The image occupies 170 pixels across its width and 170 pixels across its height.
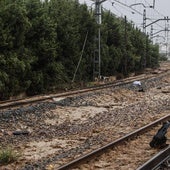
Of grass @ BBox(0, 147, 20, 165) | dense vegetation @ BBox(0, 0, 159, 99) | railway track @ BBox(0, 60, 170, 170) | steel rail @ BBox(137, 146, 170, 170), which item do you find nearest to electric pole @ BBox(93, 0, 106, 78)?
dense vegetation @ BBox(0, 0, 159, 99)

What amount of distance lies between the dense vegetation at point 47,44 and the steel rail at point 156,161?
13900 mm

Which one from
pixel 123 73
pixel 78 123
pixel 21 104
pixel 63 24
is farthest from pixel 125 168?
pixel 123 73

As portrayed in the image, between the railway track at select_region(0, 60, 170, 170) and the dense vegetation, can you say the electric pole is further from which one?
the railway track at select_region(0, 60, 170, 170)

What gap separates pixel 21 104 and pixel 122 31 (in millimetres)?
31592

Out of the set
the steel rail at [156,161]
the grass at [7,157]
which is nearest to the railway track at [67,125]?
the grass at [7,157]

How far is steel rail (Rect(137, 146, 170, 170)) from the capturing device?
822 centimetres

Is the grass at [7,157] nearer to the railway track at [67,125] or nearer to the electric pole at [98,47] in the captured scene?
the railway track at [67,125]

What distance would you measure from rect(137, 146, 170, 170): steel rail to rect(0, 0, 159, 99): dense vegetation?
13.9 meters

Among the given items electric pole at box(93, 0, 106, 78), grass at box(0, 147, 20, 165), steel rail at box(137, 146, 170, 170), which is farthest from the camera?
electric pole at box(93, 0, 106, 78)

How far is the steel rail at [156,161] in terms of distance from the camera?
27.0ft

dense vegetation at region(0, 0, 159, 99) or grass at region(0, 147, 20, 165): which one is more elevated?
dense vegetation at region(0, 0, 159, 99)

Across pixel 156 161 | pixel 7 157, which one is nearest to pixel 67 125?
pixel 7 157

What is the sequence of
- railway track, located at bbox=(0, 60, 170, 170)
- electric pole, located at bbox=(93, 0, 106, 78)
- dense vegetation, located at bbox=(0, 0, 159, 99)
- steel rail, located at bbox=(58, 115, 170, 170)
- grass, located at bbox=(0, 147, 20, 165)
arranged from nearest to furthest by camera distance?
steel rail, located at bbox=(58, 115, 170, 170) < grass, located at bbox=(0, 147, 20, 165) < railway track, located at bbox=(0, 60, 170, 170) < dense vegetation, located at bbox=(0, 0, 159, 99) < electric pole, located at bbox=(93, 0, 106, 78)

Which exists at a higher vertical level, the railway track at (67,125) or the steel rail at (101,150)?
the steel rail at (101,150)
